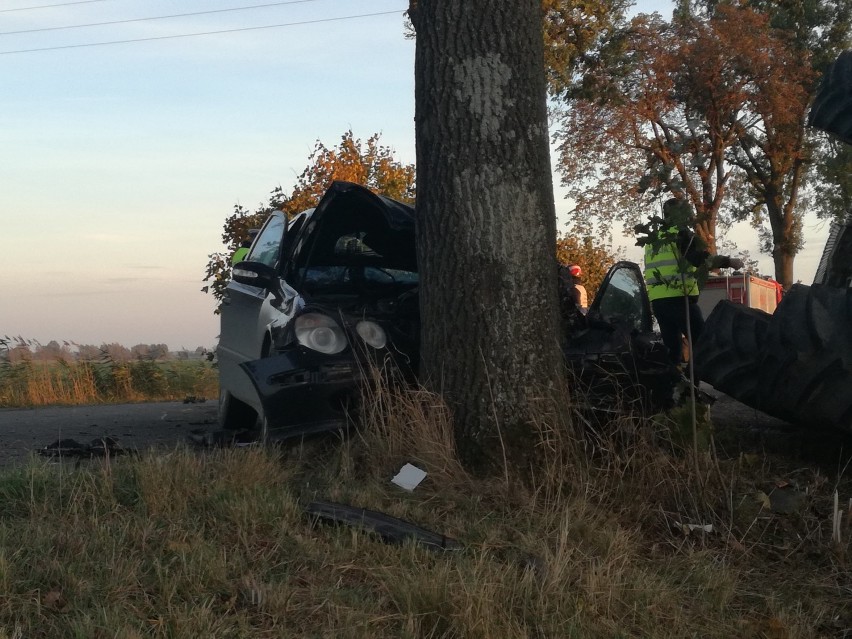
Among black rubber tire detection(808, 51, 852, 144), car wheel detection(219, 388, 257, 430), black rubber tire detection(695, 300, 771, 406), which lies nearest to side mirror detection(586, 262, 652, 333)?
black rubber tire detection(695, 300, 771, 406)

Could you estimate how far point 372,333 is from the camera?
5855 mm

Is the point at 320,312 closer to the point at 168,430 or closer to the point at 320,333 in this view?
the point at 320,333

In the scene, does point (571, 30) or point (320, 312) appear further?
point (571, 30)

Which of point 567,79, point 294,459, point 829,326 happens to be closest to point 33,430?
point 294,459

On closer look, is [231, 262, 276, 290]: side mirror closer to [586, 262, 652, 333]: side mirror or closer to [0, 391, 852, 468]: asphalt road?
[0, 391, 852, 468]: asphalt road

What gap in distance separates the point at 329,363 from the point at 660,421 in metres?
1.80

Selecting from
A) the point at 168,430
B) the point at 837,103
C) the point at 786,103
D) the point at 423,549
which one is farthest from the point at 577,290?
the point at 786,103

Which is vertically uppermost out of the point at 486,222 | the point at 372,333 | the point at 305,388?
the point at 486,222

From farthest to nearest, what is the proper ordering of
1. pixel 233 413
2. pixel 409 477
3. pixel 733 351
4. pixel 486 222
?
1. pixel 233 413
2. pixel 733 351
3. pixel 486 222
4. pixel 409 477

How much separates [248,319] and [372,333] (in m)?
1.54

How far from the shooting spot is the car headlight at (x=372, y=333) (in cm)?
579

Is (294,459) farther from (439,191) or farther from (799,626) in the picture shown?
(799,626)

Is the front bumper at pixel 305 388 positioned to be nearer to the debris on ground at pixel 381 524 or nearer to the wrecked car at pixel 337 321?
the wrecked car at pixel 337 321

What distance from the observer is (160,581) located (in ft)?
11.0
